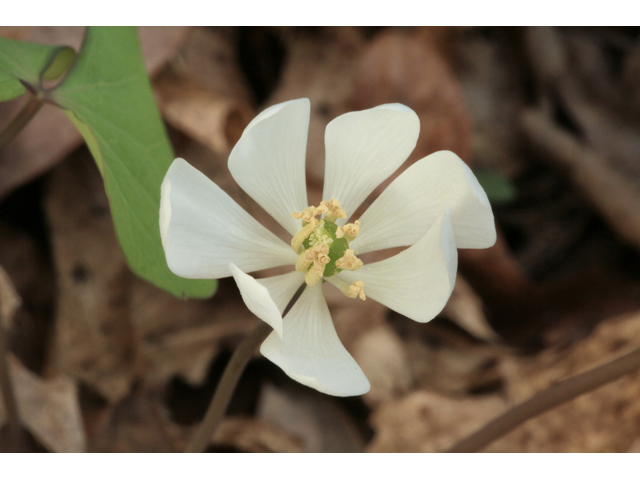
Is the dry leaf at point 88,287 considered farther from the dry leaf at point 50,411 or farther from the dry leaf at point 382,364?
the dry leaf at point 382,364

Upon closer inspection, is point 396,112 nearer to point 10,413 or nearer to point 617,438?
point 10,413

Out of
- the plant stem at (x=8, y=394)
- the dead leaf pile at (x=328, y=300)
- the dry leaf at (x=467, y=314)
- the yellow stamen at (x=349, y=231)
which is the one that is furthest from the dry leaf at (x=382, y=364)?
the plant stem at (x=8, y=394)

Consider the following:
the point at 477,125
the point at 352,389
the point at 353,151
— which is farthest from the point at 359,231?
the point at 477,125

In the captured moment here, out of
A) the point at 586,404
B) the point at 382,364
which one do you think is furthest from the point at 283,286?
the point at 586,404

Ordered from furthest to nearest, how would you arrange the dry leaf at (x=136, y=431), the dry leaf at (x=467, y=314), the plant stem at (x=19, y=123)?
the dry leaf at (x=467, y=314), the dry leaf at (x=136, y=431), the plant stem at (x=19, y=123)

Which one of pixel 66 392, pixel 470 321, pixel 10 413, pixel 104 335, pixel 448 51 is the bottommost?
pixel 10 413

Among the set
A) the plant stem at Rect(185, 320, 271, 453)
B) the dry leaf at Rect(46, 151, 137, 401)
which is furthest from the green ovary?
the dry leaf at Rect(46, 151, 137, 401)
